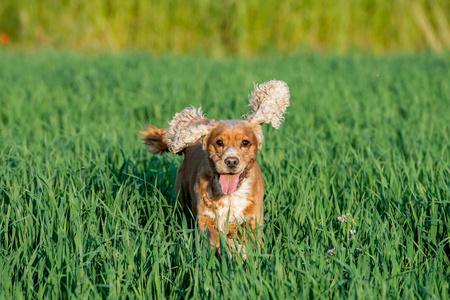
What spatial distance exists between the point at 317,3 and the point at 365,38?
1.74m

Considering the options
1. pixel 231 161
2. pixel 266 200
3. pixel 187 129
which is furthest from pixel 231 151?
pixel 266 200

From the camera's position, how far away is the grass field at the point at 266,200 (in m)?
2.48

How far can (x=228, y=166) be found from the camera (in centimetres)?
275

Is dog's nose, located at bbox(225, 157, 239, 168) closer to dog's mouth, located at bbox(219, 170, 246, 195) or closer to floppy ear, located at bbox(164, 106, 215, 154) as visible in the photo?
dog's mouth, located at bbox(219, 170, 246, 195)

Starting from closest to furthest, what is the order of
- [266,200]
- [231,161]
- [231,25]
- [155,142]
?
[231,161], [266,200], [155,142], [231,25]

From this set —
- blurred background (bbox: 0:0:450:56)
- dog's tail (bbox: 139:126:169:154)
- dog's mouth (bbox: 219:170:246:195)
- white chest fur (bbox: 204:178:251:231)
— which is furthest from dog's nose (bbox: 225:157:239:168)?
blurred background (bbox: 0:0:450:56)

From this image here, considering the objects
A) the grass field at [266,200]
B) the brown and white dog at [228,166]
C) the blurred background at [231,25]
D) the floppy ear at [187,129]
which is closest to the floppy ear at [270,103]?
the brown and white dog at [228,166]

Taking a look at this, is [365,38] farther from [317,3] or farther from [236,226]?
[236,226]

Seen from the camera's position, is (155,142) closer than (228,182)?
No

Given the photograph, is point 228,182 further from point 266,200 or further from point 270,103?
point 266,200

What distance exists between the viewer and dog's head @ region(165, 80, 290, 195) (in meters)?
2.79

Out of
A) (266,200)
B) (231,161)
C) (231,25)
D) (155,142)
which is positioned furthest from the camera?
(231,25)

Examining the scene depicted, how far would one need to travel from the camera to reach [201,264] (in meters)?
2.52

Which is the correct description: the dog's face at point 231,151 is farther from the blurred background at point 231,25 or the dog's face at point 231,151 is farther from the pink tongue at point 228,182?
the blurred background at point 231,25
